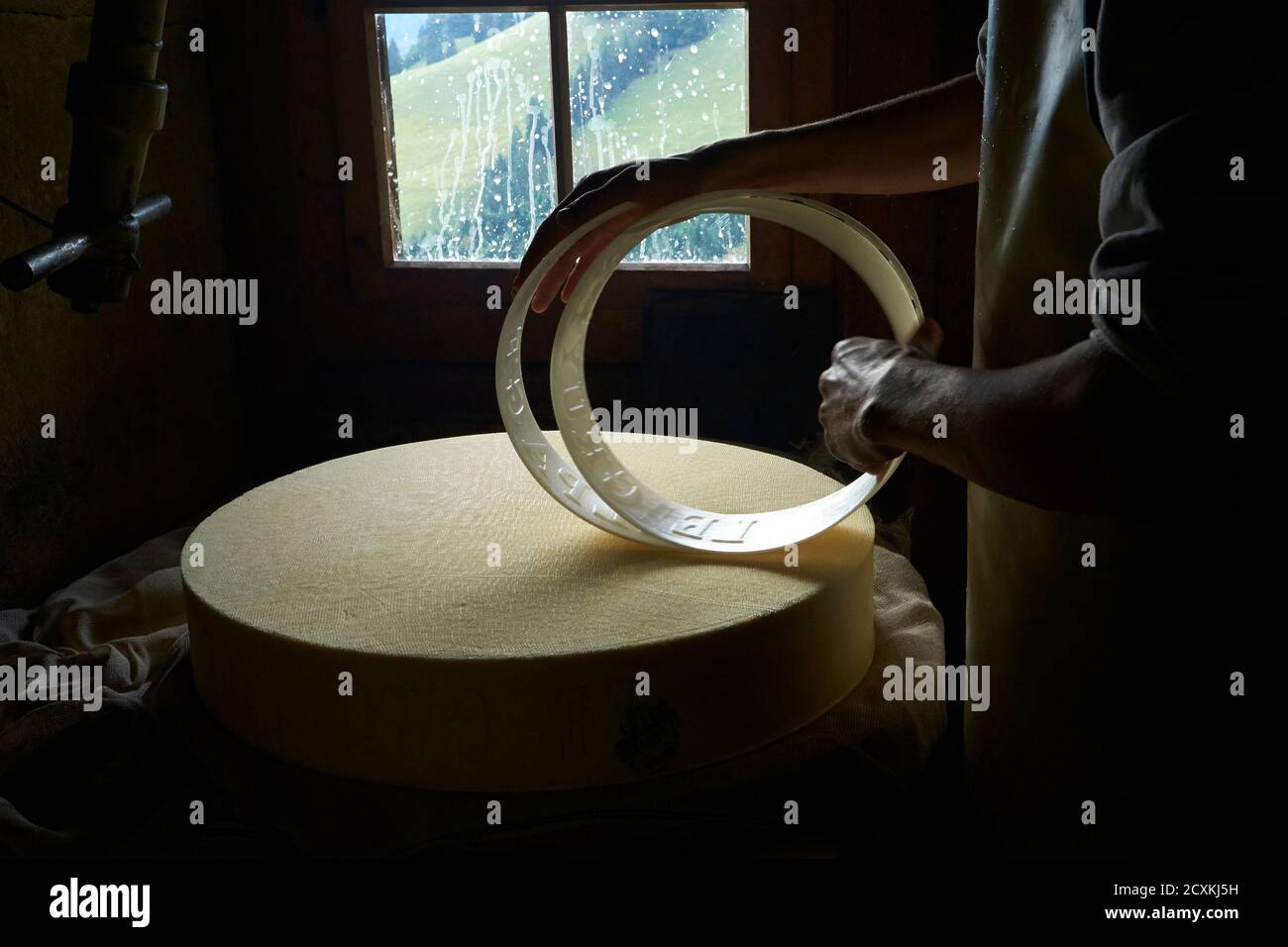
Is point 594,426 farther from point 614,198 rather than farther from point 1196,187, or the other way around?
point 1196,187

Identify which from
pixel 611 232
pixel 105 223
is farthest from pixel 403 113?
pixel 105 223

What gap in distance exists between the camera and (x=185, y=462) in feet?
7.39

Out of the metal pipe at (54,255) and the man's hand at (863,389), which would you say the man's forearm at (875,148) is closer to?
the man's hand at (863,389)

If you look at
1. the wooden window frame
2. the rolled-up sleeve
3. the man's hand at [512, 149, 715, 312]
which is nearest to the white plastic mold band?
the man's hand at [512, 149, 715, 312]

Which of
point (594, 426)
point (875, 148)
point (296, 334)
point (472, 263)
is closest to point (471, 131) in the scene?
point (472, 263)

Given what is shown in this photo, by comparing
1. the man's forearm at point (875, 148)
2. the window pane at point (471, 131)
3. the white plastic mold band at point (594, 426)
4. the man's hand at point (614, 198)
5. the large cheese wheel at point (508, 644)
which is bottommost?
the large cheese wheel at point (508, 644)

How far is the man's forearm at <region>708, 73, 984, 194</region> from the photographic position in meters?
1.25

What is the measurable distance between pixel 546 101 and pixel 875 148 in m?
1.13

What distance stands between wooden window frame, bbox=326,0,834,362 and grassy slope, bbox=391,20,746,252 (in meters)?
0.04

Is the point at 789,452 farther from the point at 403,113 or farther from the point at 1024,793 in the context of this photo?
the point at 1024,793

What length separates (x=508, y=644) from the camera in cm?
102

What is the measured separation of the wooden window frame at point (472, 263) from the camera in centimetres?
215

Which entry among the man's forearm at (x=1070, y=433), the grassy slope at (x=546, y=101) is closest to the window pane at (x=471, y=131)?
the grassy slope at (x=546, y=101)

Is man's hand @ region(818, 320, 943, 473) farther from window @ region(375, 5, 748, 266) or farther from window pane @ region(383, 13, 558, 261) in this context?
window pane @ region(383, 13, 558, 261)
